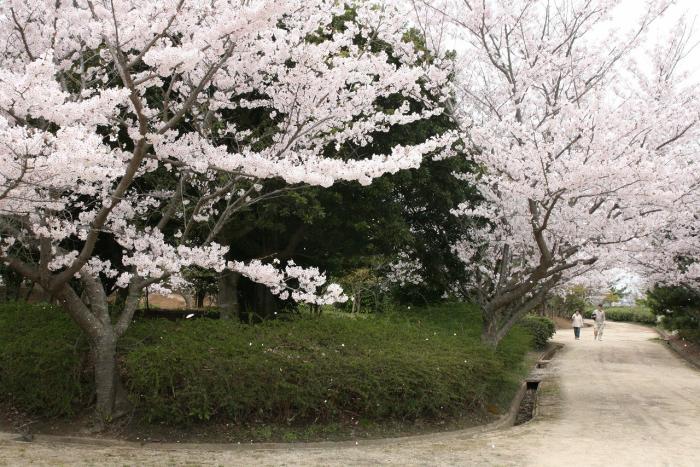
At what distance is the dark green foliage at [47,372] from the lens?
27.5 ft

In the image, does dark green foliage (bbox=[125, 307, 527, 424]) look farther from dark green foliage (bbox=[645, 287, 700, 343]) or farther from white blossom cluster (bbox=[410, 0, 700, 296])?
dark green foliage (bbox=[645, 287, 700, 343])

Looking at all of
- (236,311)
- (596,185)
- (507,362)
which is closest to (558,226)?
(596,185)

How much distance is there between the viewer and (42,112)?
18.2 feet

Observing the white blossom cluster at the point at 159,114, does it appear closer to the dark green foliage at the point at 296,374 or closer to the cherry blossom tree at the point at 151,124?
the cherry blossom tree at the point at 151,124

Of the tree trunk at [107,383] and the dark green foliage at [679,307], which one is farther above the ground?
the dark green foliage at [679,307]

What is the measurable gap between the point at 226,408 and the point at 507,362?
5943 millimetres

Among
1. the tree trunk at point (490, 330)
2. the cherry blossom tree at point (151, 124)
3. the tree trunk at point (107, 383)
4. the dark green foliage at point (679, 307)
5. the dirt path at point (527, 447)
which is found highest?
the cherry blossom tree at point (151, 124)

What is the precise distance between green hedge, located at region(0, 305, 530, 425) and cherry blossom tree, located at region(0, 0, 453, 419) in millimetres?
520

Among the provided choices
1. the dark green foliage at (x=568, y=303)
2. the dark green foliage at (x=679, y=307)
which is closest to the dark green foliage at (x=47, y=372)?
the dark green foliage at (x=679, y=307)

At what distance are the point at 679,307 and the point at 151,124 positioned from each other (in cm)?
1955

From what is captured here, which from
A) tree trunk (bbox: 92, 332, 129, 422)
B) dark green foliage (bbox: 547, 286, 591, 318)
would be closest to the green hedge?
tree trunk (bbox: 92, 332, 129, 422)

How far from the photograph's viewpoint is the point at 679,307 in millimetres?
22672

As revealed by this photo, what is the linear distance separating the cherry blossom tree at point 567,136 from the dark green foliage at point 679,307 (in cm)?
994

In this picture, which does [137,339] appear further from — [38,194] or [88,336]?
[38,194]
